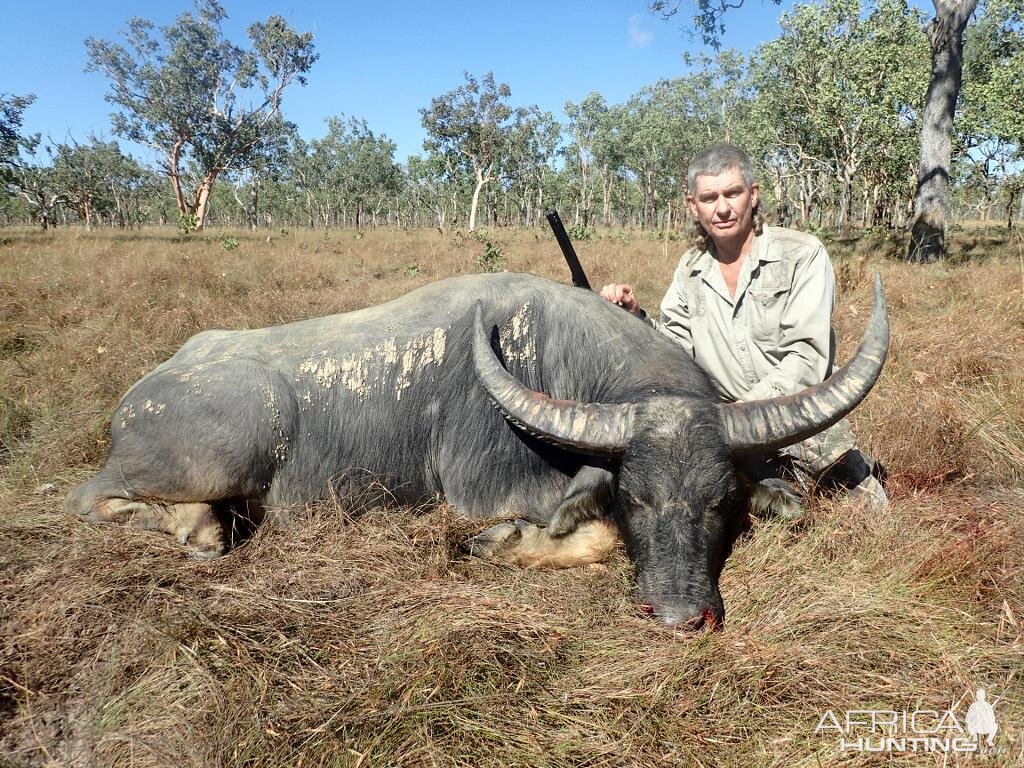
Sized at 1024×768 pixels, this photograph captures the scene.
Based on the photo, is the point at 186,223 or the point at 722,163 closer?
the point at 722,163

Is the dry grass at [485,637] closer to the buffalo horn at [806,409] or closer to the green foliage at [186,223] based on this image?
the buffalo horn at [806,409]

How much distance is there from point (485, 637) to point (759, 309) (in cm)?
254

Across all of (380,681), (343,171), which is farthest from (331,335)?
(343,171)

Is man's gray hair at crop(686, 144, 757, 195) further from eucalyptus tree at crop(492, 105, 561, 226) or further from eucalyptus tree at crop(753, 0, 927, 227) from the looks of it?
eucalyptus tree at crop(492, 105, 561, 226)

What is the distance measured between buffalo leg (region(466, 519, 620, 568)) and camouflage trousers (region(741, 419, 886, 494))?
107 centimetres

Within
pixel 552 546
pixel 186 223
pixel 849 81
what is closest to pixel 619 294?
pixel 552 546

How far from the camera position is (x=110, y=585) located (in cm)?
249

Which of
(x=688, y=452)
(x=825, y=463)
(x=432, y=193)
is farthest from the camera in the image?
(x=432, y=193)

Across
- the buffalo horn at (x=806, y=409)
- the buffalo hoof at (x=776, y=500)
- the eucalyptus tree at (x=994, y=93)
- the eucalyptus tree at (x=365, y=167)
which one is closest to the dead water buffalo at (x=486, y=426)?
the buffalo horn at (x=806, y=409)

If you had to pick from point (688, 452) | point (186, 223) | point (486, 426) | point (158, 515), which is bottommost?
point (158, 515)

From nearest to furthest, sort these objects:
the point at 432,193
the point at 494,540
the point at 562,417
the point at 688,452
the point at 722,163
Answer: the point at 688,452
the point at 562,417
the point at 494,540
the point at 722,163
the point at 432,193

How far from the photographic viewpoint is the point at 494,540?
9.80ft

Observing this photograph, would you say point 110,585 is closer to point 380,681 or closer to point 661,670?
point 380,681

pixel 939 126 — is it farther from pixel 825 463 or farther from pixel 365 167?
pixel 365 167
